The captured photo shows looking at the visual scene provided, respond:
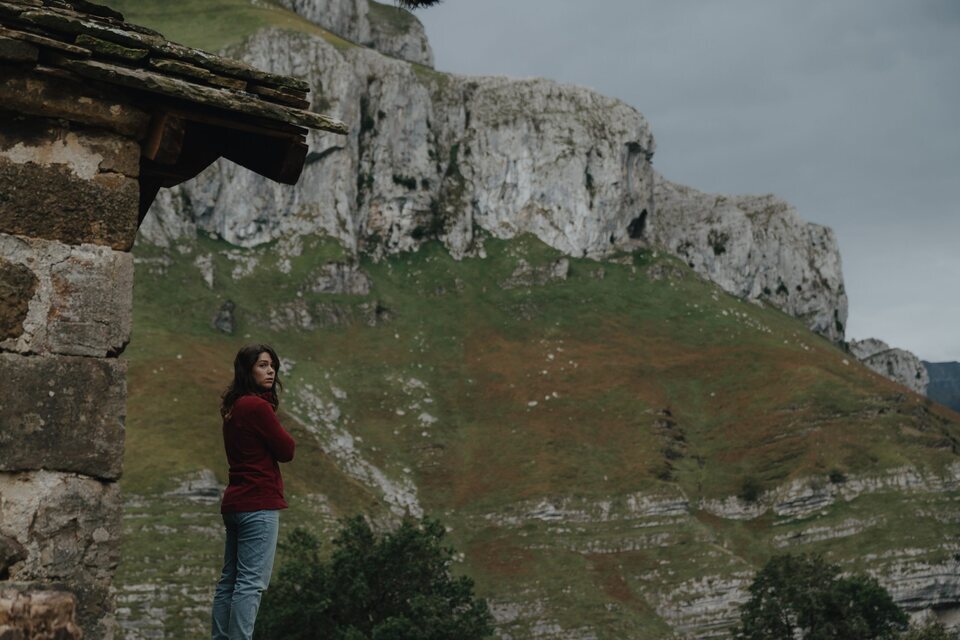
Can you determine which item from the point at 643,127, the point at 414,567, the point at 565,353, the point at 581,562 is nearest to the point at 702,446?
the point at 565,353

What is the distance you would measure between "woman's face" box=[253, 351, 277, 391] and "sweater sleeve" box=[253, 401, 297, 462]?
10.1 inches

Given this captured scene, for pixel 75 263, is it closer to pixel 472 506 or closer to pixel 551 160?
pixel 472 506

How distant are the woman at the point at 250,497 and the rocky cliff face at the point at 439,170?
142 m

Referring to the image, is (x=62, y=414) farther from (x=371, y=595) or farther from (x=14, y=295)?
(x=371, y=595)

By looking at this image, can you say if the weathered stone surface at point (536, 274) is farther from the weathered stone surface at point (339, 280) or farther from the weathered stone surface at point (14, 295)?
the weathered stone surface at point (14, 295)

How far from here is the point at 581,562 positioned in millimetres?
98000

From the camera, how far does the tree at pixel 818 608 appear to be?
68875mm

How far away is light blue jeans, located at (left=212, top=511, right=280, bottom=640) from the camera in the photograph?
8.67 meters

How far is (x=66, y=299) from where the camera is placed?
8.12 metres

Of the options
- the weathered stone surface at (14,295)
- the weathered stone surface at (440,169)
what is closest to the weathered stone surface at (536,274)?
the weathered stone surface at (440,169)

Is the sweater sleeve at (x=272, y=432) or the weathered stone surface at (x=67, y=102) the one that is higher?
the weathered stone surface at (x=67, y=102)

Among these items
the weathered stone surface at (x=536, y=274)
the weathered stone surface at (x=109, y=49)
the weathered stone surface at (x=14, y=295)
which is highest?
the weathered stone surface at (x=536, y=274)

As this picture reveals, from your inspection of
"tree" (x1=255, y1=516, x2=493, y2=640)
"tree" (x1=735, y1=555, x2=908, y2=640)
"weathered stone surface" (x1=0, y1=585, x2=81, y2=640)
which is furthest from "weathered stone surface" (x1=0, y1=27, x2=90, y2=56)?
"tree" (x1=735, y1=555, x2=908, y2=640)

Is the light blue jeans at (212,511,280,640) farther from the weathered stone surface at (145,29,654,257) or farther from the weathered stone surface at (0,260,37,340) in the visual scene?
the weathered stone surface at (145,29,654,257)
